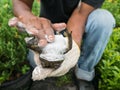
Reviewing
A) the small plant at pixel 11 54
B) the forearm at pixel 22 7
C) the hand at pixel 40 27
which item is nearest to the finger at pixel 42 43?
the hand at pixel 40 27

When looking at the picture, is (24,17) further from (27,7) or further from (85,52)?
(85,52)

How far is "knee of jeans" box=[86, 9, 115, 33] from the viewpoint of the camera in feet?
8.45

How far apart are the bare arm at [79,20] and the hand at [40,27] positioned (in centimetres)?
29

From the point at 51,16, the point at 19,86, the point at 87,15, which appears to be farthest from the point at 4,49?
the point at 87,15

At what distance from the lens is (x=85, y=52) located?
2785 millimetres

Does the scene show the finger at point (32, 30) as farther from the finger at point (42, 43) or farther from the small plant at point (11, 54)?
the small plant at point (11, 54)

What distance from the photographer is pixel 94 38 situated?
265 cm

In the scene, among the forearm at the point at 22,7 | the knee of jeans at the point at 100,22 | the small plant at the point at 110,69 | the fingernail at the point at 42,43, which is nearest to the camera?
the fingernail at the point at 42,43

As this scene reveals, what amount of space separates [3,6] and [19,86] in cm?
94

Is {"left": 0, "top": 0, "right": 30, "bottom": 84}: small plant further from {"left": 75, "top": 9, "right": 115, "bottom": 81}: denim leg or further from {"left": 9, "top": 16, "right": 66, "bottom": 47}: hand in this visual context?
{"left": 75, "top": 9, "right": 115, "bottom": 81}: denim leg

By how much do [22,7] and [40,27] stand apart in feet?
1.19

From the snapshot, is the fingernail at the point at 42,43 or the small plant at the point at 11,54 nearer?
the fingernail at the point at 42,43

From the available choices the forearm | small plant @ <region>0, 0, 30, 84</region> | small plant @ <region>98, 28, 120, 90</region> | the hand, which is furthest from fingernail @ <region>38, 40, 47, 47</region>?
small plant @ <region>98, 28, 120, 90</region>

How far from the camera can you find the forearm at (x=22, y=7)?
2469mm
